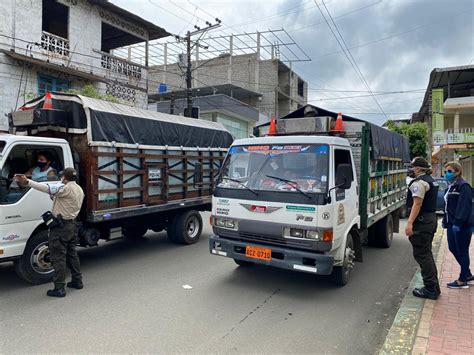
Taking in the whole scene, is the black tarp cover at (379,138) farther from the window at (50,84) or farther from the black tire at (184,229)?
the window at (50,84)

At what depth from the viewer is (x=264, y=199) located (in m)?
5.00

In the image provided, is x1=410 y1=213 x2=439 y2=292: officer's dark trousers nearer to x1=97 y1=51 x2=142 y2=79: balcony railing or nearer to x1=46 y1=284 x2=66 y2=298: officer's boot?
x1=46 y1=284 x2=66 y2=298: officer's boot

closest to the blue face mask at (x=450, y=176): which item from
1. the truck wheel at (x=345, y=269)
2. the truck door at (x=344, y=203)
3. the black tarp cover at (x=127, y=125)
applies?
the truck door at (x=344, y=203)

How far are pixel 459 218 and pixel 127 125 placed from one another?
5.69 meters

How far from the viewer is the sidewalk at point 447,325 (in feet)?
11.5

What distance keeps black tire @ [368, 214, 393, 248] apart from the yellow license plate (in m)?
4.01

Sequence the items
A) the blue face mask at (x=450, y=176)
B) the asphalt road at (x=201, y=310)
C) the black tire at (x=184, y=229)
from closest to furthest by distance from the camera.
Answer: the asphalt road at (x=201, y=310) < the blue face mask at (x=450, y=176) < the black tire at (x=184, y=229)

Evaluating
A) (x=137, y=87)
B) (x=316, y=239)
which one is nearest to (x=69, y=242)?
(x=316, y=239)

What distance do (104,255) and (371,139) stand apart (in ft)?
18.2

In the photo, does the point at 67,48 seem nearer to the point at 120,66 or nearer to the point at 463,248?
the point at 120,66

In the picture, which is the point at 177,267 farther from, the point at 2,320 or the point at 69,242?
the point at 2,320

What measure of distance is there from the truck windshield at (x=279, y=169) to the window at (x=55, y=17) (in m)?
13.8

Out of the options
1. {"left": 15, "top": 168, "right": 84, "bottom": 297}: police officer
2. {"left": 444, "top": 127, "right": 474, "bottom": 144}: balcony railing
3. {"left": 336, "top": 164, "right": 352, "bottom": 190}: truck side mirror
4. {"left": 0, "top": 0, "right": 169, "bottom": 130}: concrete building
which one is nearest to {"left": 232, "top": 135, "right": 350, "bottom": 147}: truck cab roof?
{"left": 336, "top": 164, "right": 352, "bottom": 190}: truck side mirror

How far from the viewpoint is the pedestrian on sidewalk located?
16.9 feet
